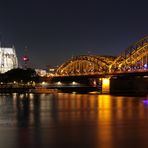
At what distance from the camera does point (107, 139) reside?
2309 cm

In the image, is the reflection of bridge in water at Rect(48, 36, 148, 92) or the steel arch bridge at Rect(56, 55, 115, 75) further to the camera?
the steel arch bridge at Rect(56, 55, 115, 75)

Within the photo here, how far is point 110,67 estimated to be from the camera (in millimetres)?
116562

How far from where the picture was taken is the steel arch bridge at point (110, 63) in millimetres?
102062

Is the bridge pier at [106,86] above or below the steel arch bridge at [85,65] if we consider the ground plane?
below

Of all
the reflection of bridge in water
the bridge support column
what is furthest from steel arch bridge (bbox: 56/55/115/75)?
the bridge support column

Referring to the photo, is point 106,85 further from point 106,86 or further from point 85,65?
point 85,65

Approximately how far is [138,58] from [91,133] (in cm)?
8024

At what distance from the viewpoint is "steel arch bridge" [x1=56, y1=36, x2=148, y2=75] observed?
102 meters

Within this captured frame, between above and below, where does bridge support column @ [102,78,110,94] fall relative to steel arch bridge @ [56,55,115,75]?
below

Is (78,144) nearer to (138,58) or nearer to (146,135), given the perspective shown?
(146,135)

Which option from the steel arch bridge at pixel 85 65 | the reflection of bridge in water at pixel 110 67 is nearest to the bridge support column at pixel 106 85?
the reflection of bridge in water at pixel 110 67

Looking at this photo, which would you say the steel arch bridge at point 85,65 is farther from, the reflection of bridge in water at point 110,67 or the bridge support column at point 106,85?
the bridge support column at point 106,85

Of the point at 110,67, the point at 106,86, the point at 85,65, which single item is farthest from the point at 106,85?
the point at 85,65

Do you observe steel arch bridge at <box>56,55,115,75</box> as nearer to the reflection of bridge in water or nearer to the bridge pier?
the reflection of bridge in water
